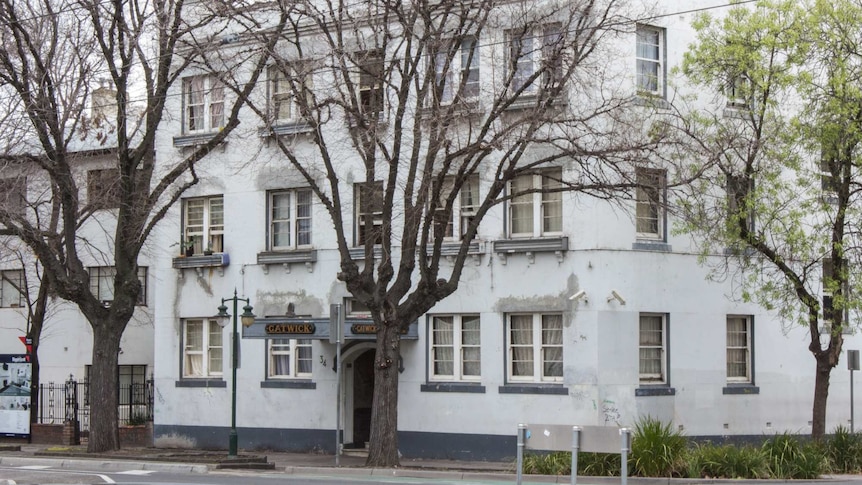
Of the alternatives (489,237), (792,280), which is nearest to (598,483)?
(792,280)

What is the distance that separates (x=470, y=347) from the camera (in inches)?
1093

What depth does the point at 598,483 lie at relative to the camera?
2097 centimetres

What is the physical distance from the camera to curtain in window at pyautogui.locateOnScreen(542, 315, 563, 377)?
26.5 metres

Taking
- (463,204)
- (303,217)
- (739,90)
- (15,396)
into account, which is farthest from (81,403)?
(739,90)

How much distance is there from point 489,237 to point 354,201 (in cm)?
361

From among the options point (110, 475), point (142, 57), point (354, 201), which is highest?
point (142, 57)

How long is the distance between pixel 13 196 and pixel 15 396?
5903 millimetres

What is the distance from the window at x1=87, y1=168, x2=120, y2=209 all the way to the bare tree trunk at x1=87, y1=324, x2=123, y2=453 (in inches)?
109

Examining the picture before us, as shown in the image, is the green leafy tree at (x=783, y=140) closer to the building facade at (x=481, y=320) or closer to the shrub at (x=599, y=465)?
the building facade at (x=481, y=320)

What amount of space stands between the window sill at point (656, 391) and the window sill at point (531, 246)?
3.10 metres

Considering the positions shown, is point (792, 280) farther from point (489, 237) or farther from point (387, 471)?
point (387, 471)

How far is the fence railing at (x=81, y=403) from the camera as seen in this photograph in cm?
3512

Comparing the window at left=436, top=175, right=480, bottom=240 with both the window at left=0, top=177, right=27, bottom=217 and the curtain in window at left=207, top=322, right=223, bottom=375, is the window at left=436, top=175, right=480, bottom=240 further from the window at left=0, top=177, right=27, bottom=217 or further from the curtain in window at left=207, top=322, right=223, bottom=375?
the window at left=0, top=177, right=27, bottom=217

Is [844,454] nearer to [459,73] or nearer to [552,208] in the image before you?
[552,208]
